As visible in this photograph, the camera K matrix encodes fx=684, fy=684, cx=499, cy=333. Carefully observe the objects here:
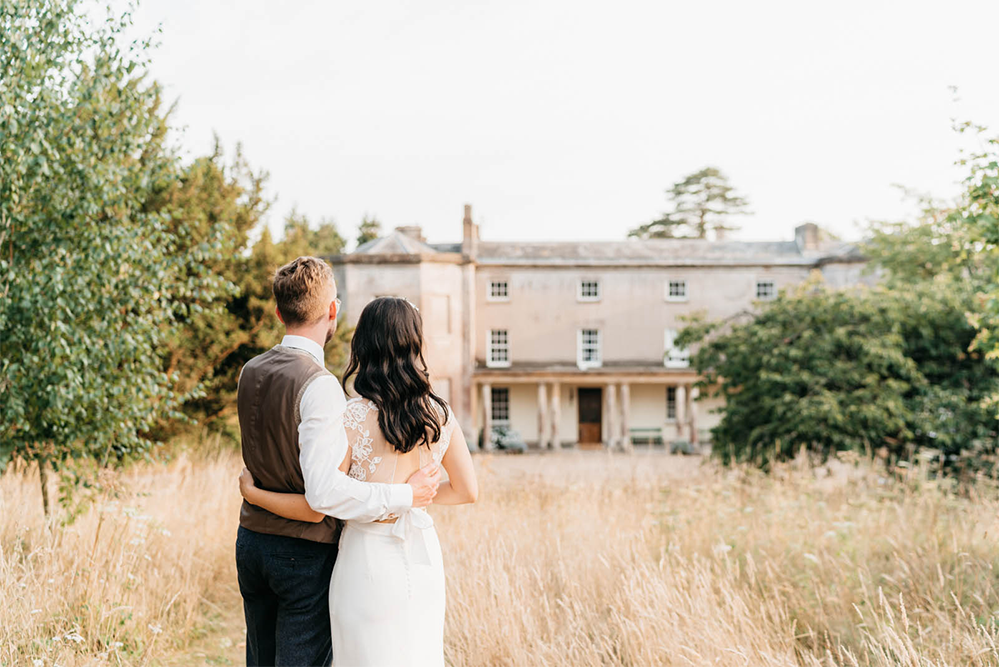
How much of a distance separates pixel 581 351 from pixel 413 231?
8003 mm

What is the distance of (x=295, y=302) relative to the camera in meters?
2.62

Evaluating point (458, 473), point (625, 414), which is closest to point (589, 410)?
point (625, 414)

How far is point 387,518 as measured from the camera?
2.51 metres

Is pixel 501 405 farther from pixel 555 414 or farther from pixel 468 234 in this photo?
pixel 468 234

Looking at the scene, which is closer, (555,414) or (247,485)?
(247,485)

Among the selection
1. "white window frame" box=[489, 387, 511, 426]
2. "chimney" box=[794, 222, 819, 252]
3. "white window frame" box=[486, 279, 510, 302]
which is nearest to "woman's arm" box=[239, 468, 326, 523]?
"white window frame" box=[486, 279, 510, 302]

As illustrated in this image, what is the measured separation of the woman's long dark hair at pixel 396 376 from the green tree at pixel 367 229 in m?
42.9

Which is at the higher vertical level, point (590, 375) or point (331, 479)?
point (331, 479)

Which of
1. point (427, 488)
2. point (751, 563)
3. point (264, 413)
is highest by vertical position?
point (264, 413)

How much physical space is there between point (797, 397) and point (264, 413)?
1054cm

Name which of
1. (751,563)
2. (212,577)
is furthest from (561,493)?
(212,577)

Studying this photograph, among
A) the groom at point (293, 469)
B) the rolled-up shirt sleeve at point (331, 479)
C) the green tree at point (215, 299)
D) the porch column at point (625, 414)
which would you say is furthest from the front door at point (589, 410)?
the rolled-up shirt sleeve at point (331, 479)

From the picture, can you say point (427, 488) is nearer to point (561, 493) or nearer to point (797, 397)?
point (561, 493)

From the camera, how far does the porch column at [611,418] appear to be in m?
25.3
